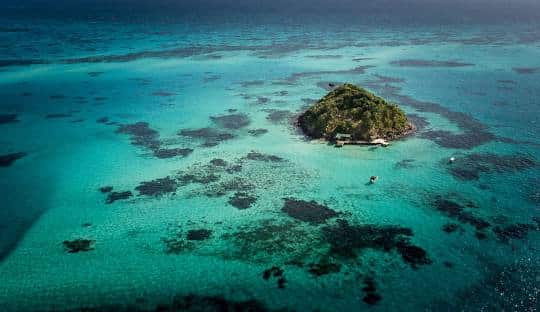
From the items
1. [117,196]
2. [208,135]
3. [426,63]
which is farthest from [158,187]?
[426,63]

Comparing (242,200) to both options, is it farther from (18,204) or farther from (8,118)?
(8,118)

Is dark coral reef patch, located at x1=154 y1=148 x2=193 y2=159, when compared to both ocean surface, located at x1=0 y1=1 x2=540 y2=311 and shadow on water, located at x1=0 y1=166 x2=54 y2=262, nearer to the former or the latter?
ocean surface, located at x1=0 y1=1 x2=540 y2=311

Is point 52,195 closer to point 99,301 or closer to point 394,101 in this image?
point 99,301

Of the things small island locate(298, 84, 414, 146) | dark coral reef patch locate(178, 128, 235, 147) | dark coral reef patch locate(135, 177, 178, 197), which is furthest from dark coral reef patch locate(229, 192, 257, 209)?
small island locate(298, 84, 414, 146)

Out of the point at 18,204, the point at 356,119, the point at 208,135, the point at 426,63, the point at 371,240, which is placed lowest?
the point at 371,240

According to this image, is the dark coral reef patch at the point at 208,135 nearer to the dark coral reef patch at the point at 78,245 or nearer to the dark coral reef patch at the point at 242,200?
the dark coral reef patch at the point at 242,200

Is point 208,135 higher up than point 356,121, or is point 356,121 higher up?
point 356,121

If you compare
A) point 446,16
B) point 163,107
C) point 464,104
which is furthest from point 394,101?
point 446,16
